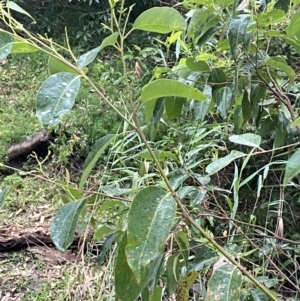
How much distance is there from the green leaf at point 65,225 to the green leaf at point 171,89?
0.15 meters

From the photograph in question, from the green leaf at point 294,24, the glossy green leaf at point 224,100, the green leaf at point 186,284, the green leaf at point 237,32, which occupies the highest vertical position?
the green leaf at point 294,24

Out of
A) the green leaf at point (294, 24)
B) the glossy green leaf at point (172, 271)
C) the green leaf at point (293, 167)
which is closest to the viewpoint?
the green leaf at point (293, 167)

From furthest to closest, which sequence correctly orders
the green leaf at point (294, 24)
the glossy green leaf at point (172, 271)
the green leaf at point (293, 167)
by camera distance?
the glossy green leaf at point (172, 271)
the green leaf at point (294, 24)
the green leaf at point (293, 167)

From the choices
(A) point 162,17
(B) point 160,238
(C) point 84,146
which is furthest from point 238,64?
(C) point 84,146

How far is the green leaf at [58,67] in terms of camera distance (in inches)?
18.1

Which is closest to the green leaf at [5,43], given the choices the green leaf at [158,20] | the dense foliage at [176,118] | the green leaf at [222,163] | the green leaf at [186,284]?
the dense foliage at [176,118]

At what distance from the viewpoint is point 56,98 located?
44 centimetres

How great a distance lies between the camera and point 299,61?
1.92m

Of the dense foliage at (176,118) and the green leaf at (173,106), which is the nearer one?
the dense foliage at (176,118)

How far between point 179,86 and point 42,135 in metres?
1.97

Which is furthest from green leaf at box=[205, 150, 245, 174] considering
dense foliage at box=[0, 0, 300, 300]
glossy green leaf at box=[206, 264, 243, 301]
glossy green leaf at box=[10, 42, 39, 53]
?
glossy green leaf at box=[10, 42, 39, 53]

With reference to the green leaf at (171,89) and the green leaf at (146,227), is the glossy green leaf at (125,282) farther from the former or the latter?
the green leaf at (171,89)

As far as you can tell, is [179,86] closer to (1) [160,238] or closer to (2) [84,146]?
(1) [160,238]

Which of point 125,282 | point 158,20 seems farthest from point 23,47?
point 125,282
